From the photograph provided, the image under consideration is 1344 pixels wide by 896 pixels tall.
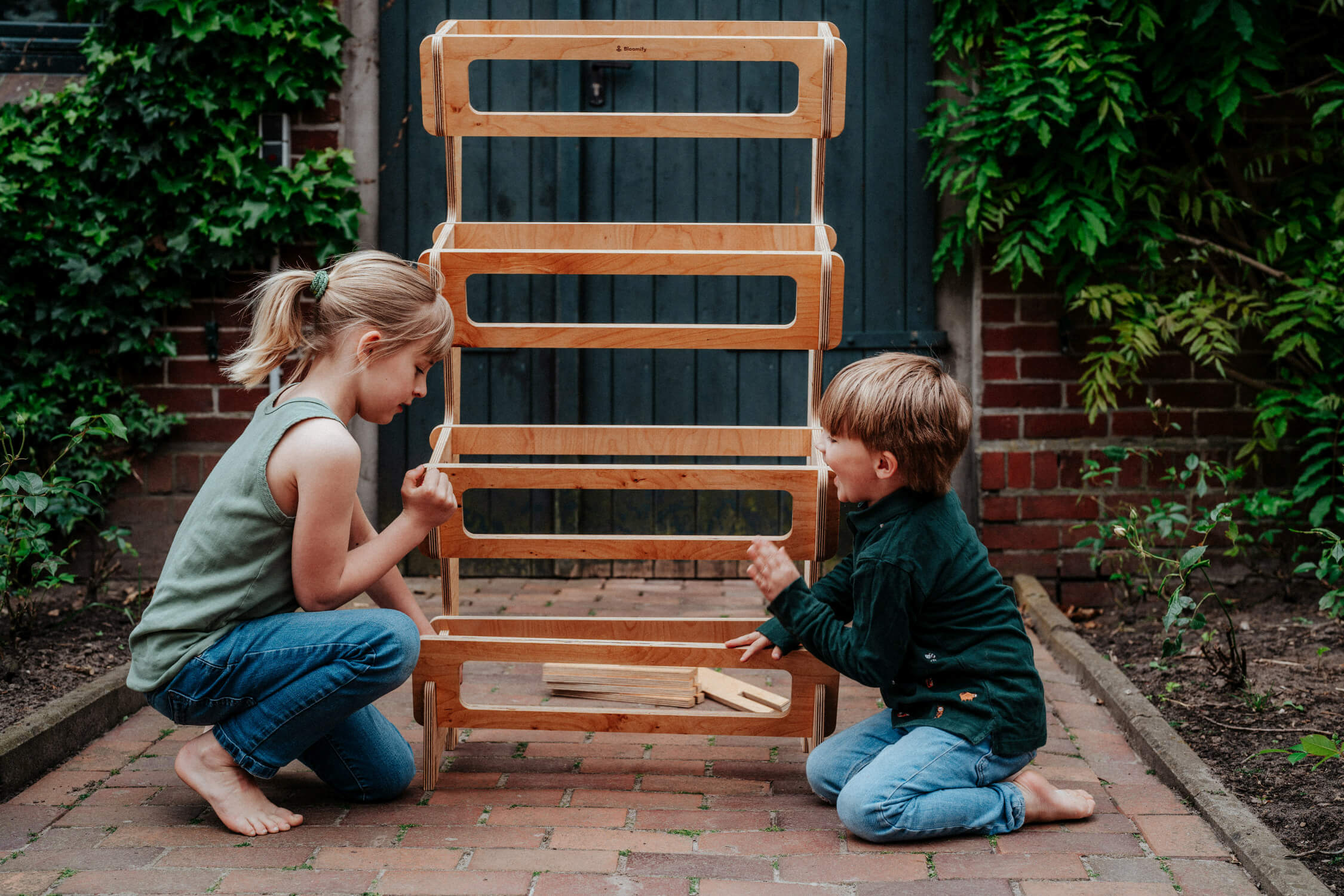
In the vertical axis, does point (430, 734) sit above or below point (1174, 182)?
below

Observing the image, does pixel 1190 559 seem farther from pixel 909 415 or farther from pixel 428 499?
pixel 428 499

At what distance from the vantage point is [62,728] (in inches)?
99.3

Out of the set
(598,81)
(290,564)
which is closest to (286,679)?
(290,564)

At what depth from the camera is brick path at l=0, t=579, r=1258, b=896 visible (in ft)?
6.26

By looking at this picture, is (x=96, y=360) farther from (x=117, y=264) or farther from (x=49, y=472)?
(x=49, y=472)

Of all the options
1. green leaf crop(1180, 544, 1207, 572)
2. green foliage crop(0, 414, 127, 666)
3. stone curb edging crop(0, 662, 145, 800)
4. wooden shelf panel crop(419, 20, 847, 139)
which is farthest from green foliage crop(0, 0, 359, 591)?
green leaf crop(1180, 544, 1207, 572)

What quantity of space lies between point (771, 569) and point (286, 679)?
37.1 inches

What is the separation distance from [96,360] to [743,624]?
2.93 m

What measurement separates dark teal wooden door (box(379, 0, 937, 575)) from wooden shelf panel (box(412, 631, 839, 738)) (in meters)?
2.04

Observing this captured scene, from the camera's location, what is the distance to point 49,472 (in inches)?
125

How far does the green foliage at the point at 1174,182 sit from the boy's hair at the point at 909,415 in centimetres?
192

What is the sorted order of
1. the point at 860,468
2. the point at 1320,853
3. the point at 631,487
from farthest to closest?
the point at 631,487 < the point at 860,468 < the point at 1320,853

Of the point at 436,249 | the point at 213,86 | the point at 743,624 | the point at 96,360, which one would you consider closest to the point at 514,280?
the point at 213,86

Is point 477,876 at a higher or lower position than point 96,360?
lower
